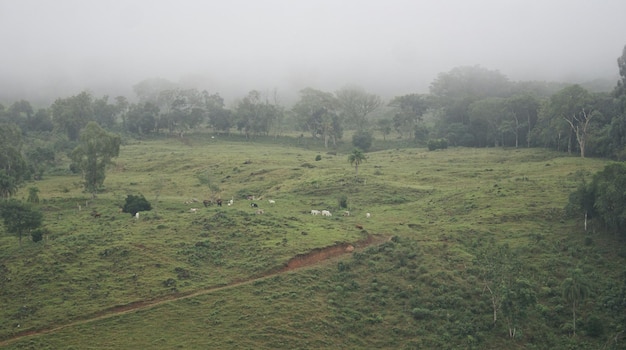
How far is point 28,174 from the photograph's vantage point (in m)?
73.2

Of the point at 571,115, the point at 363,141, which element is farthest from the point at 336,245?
the point at 363,141

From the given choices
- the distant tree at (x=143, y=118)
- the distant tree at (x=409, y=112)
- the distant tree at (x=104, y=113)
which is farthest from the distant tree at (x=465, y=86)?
the distant tree at (x=104, y=113)

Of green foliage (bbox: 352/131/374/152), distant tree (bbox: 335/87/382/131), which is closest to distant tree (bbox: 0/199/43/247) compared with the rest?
green foliage (bbox: 352/131/374/152)

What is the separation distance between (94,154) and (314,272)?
35.6 meters

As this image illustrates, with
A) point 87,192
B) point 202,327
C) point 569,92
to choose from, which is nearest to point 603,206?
point 202,327

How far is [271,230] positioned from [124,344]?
1762 centimetres

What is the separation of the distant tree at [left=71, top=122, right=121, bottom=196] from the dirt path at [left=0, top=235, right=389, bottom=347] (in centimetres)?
3084

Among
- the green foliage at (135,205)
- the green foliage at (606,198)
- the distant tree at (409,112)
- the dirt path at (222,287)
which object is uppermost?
the distant tree at (409,112)

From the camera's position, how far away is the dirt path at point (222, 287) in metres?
30.5

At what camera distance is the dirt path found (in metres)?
30.5

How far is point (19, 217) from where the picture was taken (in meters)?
41.4

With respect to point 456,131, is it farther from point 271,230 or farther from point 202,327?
point 202,327

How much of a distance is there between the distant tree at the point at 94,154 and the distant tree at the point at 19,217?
16862mm

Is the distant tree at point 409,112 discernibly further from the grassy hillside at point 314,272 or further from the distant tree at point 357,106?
the grassy hillside at point 314,272
